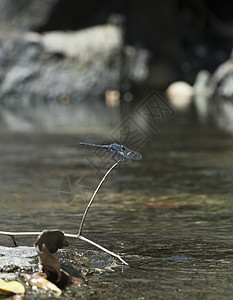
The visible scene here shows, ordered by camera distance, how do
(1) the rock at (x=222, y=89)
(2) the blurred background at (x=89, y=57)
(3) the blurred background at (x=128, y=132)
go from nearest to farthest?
(3) the blurred background at (x=128, y=132) → (1) the rock at (x=222, y=89) → (2) the blurred background at (x=89, y=57)

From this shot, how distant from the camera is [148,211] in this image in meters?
2.98

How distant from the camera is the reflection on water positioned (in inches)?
73.6

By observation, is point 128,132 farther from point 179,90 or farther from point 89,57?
point 179,90

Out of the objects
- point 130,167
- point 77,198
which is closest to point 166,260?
point 77,198

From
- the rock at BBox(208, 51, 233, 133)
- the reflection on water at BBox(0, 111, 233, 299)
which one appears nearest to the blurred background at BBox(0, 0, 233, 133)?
the rock at BBox(208, 51, 233, 133)

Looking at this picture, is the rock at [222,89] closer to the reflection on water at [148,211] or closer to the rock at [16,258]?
the reflection on water at [148,211]

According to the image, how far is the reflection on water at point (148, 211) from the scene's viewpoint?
1.87 meters

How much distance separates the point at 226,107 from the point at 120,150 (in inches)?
307

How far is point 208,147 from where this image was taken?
5277mm

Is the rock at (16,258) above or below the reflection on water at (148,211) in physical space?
above

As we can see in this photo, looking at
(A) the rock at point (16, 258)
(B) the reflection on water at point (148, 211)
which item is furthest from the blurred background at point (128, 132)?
(A) the rock at point (16, 258)

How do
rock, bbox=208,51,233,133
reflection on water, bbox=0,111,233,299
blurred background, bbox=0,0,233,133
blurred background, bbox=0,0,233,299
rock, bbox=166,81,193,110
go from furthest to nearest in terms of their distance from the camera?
rock, bbox=166,81,193,110, blurred background, bbox=0,0,233,133, rock, bbox=208,51,233,133, blurred background, bbox=0,0,233,299, reflection on water, bbox=0,111,233,299

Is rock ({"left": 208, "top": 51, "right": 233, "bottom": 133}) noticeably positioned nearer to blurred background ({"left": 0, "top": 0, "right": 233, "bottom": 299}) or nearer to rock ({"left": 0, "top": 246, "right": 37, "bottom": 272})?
blurred background ({"left": 0, "top": 0, "right": 233, "bottom": 299})

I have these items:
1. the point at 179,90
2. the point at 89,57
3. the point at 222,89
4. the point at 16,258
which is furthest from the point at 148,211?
the point at 179,90
